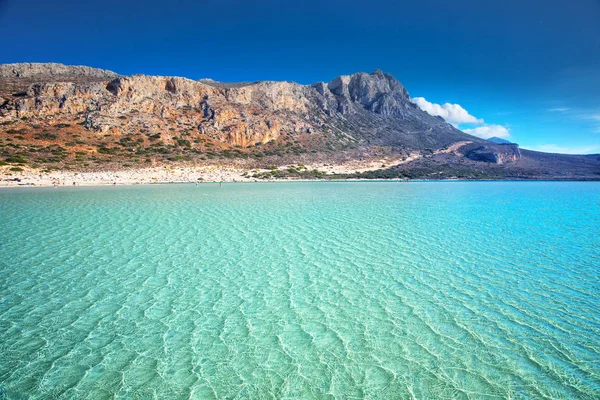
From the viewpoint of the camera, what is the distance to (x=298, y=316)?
662 centimetres

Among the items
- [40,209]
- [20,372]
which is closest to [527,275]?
[20,372]

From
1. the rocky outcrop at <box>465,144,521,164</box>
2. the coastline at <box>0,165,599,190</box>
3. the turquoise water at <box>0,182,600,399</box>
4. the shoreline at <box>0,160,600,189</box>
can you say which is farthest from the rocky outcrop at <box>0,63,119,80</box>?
the rocky outcrop at <box>465,144,521,164</box>

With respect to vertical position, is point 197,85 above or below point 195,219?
above

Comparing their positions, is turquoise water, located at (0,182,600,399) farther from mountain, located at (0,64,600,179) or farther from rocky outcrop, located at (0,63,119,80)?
rocky outcrop, located at (0,63,119,80)

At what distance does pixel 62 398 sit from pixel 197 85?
9034 cm

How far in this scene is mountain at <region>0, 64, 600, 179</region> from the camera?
5759 cm

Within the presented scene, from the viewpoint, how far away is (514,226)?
1619 centimetres

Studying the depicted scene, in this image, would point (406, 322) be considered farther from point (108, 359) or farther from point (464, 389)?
point (108, 359)

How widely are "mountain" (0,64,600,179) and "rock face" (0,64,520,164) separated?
28cm

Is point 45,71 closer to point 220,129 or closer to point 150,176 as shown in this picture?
point 220,129

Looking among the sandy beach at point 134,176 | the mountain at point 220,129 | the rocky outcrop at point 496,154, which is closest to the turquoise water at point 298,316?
the sandy beach at point 134,176

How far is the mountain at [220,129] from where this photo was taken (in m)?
57.6

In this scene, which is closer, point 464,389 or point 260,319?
point 464,389

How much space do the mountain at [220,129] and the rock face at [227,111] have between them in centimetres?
28
